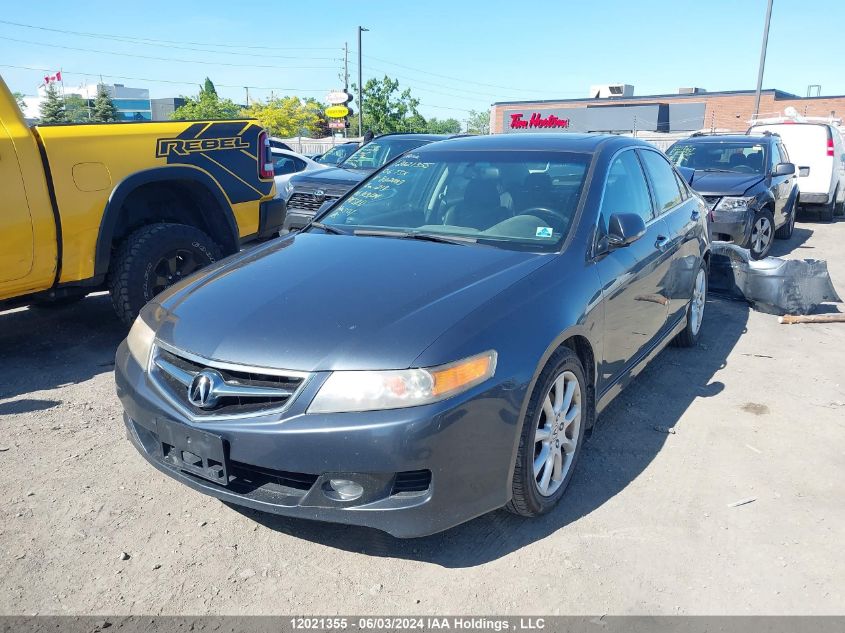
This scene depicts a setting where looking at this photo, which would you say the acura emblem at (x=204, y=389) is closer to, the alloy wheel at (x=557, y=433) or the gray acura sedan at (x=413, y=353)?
the gray acura sedan at (x=413, y=353)

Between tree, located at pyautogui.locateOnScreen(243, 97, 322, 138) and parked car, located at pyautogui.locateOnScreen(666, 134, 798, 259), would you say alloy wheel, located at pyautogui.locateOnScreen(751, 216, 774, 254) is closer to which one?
parked car, located at pyautogui.locateOnScreen(666, 134, 798, 259)

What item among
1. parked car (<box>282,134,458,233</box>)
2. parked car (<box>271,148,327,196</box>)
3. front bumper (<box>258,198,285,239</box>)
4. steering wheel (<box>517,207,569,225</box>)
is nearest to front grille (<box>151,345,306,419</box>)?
steering wheel (<box>517,207,569,225</box>)

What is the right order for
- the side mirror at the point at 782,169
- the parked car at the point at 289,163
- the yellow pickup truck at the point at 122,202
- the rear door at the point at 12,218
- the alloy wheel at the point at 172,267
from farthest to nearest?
1. the parked car at the point at 289,163
2. the side mirror at the point at 782,169
3. the alloy wheel at the point at 172,267
4. the yellow pickup truck at the point at 122,202
5. the rear door at the point at 12,218

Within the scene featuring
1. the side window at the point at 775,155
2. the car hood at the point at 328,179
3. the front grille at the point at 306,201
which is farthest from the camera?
the side window at the point at 775,155

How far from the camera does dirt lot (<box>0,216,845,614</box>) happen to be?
2.56m

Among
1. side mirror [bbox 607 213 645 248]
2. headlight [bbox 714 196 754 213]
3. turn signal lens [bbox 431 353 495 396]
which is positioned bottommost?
turn signal lens [bbox 431 353 495 396]

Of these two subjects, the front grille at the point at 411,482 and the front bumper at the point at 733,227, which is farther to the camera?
the front bumper at the point at 733,227

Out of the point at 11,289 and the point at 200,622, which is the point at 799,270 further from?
the point at 11,289

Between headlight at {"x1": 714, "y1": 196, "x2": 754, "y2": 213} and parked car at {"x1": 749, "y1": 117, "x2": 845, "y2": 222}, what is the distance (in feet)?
17.5

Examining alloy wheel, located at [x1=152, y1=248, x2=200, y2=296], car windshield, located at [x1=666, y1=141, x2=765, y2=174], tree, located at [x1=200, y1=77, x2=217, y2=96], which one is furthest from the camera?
tree, located at [x1=200, y1=77, x2=217, y2=96]

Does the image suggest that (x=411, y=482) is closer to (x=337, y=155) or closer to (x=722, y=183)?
(x=722, y=183)

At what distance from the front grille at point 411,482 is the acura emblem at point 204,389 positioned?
74cm

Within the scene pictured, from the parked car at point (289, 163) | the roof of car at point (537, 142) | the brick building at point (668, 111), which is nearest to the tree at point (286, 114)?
the brick building at point (668, 111)

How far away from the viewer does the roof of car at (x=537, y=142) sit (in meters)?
4.06
